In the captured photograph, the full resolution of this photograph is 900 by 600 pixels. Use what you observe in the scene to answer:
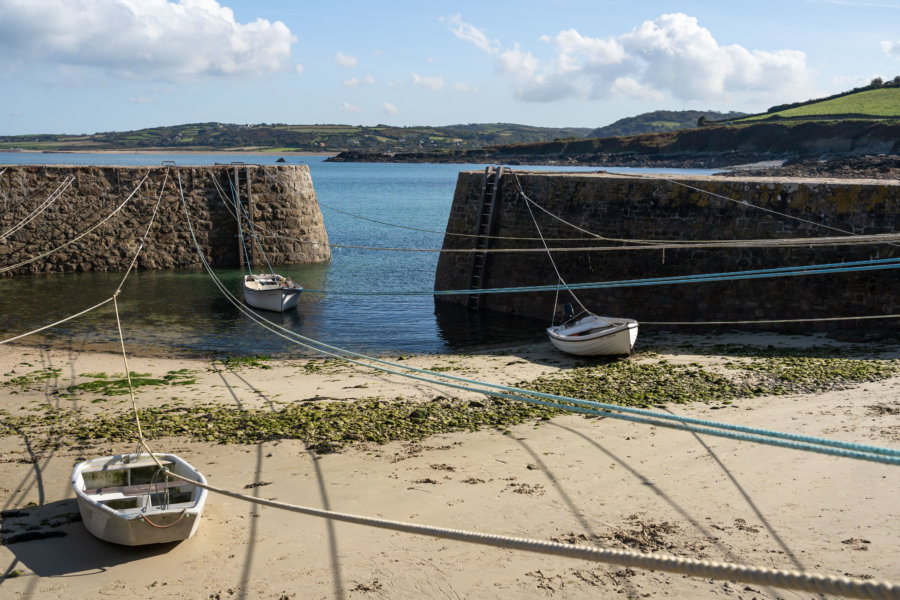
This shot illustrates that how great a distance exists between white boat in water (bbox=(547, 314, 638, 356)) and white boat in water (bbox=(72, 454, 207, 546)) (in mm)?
8443

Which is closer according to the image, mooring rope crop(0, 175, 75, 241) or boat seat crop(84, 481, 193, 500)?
boat seat crop(84, 481, 193, 500)

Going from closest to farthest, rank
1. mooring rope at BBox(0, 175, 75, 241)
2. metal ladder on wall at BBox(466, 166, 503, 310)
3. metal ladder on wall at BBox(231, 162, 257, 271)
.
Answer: metal ladder on wall at BBox(466, 166, 503, 310) < mooring rope at BBox(0, 175, 75, 241) < metal ladder on wall at BBox(231, 162, 257, 271)

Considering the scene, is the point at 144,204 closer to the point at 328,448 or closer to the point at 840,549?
the point at 328,448

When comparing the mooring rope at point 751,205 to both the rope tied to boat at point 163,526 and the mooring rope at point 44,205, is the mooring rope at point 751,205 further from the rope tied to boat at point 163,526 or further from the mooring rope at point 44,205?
the mooring rope at point 44,205

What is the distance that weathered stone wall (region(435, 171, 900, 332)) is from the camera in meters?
15.3

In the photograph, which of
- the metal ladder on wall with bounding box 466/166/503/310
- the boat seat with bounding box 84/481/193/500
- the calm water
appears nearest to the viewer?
the boat seat with bounding box 84/481/193/500

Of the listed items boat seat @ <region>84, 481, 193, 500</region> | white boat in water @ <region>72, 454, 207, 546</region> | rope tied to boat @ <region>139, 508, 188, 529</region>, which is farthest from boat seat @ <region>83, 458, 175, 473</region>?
rope tied to boat @ <region>139, 508, 188, 529</region>

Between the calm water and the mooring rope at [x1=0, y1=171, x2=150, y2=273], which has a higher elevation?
the mooring rope at [x1=0, y1=171, x2=150, y2=273]

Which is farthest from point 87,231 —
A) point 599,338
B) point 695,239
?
point 695,239

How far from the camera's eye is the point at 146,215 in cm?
2673

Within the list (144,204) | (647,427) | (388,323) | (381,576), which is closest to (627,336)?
(647,427)

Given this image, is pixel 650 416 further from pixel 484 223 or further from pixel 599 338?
pixel 484 223

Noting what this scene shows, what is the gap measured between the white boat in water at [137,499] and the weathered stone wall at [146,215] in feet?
66.4

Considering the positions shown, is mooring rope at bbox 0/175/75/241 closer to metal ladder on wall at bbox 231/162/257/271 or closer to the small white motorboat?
metal ladder on wall at bbox 231/162/257/271
